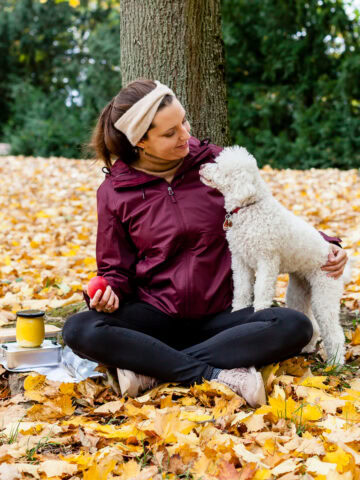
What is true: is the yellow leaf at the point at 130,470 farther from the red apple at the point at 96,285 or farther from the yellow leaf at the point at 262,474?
the red apple at the point at 96,285

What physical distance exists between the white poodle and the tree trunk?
Answer: 90 cm

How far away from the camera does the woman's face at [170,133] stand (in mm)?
2703

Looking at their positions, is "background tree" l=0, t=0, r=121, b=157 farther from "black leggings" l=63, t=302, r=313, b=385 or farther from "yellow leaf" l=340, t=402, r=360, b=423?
"yellow leaf" l=340, t=402, r=360, b=423

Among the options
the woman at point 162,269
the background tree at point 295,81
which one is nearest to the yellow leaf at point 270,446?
the woman at point 162,269

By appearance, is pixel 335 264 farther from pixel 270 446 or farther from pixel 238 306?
pixel 270 446

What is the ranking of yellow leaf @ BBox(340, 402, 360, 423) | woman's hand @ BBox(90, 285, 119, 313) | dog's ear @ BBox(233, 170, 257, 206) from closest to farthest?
yellow leaf @ BBox(340, 402, 360, 423)
dog's ear @ BBox(233, 170, 257, 206)
woman's hand @ BBox(90, 285, 119, 313)

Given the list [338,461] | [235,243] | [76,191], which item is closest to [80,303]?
[235,243]

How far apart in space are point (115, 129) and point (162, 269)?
2.42 ft

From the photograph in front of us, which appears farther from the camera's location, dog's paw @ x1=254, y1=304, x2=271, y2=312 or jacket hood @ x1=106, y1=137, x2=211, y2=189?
jacket hood @ x1=106, y1=137, x2=211, y2=189

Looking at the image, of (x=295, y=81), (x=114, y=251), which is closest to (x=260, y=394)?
(x=114, y=251)

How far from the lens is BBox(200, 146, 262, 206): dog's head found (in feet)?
8.28

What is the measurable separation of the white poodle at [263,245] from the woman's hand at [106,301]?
0.58 meters

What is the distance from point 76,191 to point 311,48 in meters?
6.31

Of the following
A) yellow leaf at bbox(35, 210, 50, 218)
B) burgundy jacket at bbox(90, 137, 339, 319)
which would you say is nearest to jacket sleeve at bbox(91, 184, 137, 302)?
burgundy jacket at bbox(90, 137, 339, 319)
